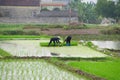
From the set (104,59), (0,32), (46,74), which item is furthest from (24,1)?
(46,74)

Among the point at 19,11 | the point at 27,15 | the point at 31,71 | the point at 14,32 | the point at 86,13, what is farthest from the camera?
the point at 86,13

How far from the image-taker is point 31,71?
47.8 feet

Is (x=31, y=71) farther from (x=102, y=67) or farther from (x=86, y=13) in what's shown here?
(x=86, y=13)

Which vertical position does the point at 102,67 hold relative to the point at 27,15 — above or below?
above

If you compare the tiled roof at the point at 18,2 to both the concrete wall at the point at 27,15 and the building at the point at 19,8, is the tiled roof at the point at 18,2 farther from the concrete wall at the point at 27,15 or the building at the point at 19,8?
the concrete wall at the point at 27,15

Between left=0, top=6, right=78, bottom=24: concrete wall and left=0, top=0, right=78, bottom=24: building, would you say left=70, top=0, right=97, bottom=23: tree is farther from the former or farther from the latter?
left=0, top=6, right=78, bottom=24: concrete wall

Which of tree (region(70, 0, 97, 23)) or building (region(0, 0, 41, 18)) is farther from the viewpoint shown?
tree (region(70, 0, 97, 23))

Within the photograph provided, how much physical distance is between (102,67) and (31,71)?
3.03 metres

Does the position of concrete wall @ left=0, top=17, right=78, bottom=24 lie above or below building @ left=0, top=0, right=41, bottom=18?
below

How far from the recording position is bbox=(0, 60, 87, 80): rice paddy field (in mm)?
13289

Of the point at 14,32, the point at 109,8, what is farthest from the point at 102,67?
the point at 109,8

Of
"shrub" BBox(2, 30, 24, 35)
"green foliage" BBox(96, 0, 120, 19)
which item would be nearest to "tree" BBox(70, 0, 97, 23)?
"green foliage" BBox(96, 0, 120, 19)

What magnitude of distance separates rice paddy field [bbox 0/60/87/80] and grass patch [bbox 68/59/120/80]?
0.89 metres

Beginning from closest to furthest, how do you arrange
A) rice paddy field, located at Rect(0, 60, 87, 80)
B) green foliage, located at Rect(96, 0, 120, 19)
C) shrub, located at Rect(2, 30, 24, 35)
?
rice paddy field, located at Rect(0, 60, 87, 80) < shrub, located at Rect(2, 30, 24, 35) < green foliage, located at Rect(96, 0, 120, 19)
